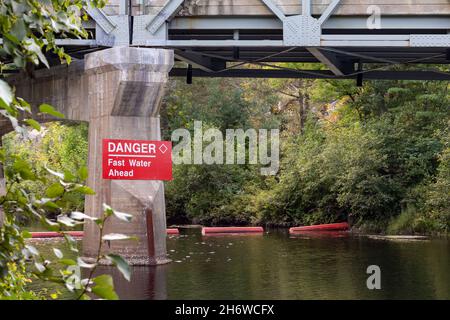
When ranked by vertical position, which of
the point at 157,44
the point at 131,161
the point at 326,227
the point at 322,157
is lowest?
the point at 326,227

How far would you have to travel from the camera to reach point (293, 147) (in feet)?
163

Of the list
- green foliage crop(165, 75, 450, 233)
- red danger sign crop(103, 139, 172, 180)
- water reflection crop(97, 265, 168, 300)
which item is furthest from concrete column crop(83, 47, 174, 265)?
green foliage crop(165, 75, 450, 233)

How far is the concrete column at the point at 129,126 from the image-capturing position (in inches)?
952

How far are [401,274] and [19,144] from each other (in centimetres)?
4667

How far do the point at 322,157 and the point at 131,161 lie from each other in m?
21.1

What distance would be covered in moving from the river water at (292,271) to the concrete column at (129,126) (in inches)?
33.0

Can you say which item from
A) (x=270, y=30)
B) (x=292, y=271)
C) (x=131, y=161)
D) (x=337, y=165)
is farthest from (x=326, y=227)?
(x=270, y=30)

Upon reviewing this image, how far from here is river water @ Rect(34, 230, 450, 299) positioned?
1995 cm

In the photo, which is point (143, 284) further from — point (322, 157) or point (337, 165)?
A: point (322, 157)

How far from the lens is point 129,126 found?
24.9m

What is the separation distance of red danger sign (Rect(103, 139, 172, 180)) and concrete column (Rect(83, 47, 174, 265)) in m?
0.18

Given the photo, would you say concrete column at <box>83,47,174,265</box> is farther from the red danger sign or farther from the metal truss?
the metal truss
